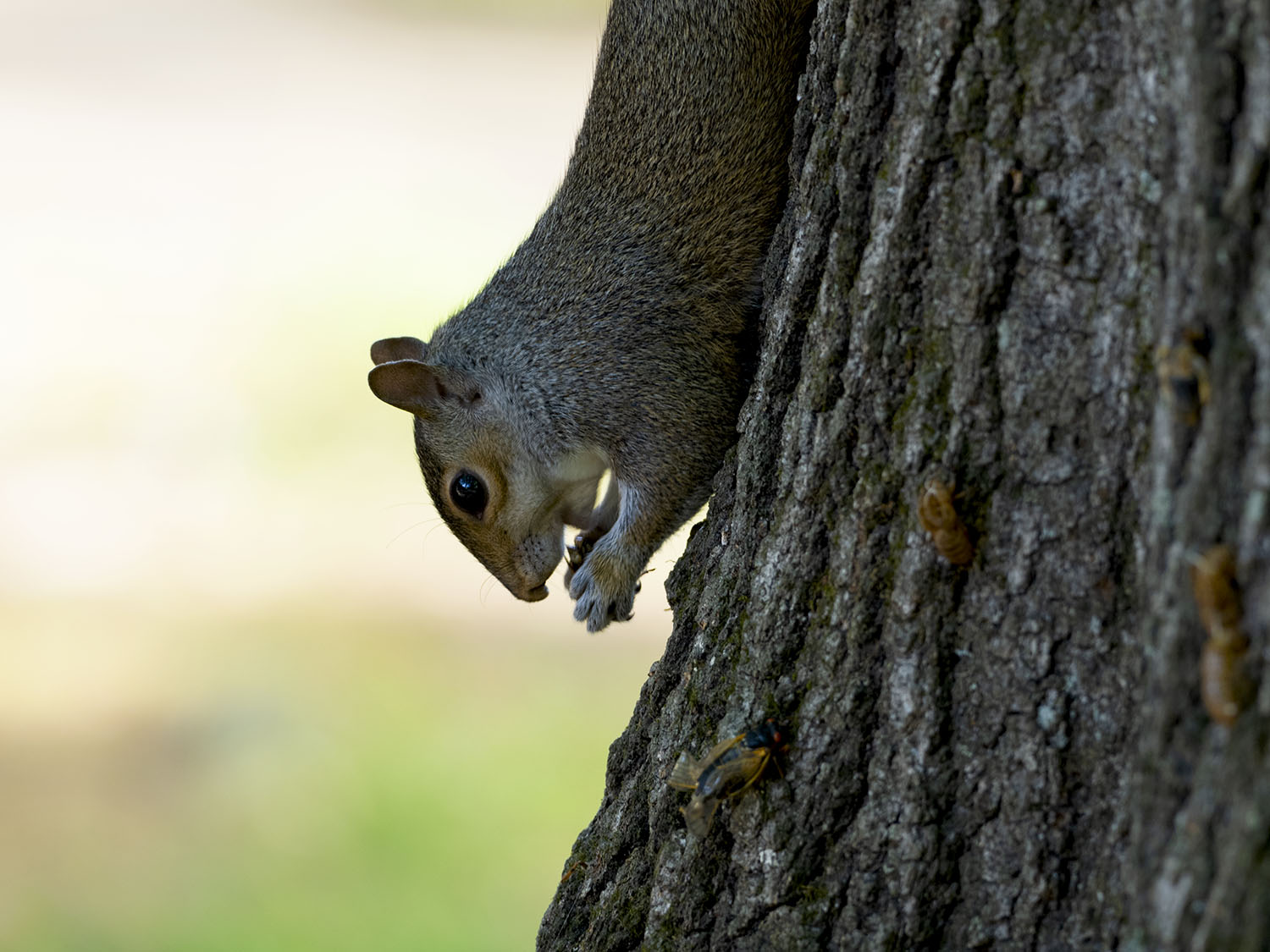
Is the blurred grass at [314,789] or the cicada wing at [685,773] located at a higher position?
the cicada wing at [685,773]

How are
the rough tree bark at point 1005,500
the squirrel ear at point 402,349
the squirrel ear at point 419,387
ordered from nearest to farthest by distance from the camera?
the rough tree bark at point 1005,500 → the squirrel ear at point 419,387 → the squirrel ear at point 402,349

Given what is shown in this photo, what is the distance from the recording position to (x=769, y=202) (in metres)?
2.68

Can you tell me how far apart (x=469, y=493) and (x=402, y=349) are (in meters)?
0.50

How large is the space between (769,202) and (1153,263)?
1274 mm

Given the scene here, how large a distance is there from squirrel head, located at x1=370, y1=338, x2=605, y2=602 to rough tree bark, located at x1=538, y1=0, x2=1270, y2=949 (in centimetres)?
118

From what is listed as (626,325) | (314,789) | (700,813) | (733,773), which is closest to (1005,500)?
(733,773)

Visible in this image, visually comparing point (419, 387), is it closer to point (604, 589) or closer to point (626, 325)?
point (626, 325)

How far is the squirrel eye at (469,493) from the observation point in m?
3.20

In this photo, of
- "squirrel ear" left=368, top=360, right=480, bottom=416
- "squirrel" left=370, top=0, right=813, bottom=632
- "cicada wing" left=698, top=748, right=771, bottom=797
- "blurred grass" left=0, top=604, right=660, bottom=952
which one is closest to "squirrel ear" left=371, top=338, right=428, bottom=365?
"squirrel" left=370, top=0, right=813, bottom=632

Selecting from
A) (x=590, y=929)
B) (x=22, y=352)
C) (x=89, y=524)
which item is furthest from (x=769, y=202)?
(x=22, y=352)

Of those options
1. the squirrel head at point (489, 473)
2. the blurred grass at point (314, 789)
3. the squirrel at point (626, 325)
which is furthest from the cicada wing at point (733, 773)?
the blurred grass at point (314, 789)

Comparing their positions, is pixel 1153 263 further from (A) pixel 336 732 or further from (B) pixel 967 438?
(A) pixel 336 732

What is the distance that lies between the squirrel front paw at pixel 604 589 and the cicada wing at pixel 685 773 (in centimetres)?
95

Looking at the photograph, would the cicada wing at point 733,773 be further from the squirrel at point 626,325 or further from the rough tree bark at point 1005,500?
the squirrel at point 626,325
